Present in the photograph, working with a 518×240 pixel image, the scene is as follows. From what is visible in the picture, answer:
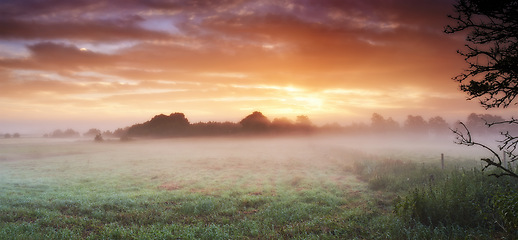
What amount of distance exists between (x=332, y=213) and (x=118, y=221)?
1060 cm

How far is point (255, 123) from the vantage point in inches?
4491

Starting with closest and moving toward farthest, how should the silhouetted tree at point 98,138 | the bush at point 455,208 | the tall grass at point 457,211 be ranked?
the tall grass at point 457,211, the bush at point 455,208, the silhouetted tree at point 98,138

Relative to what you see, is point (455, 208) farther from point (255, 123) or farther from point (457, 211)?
point (255, 123)

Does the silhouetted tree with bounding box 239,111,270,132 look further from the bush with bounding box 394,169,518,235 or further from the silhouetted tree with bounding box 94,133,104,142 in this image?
the bush with bounding box 394,169,518,235

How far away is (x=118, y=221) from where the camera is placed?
14.1 m

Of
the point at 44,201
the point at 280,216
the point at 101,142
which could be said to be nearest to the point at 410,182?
the point at 280,216

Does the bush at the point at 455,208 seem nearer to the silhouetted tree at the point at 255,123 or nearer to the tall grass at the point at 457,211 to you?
the tall grass at the point at 457,211

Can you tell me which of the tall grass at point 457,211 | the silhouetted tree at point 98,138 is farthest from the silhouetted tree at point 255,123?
the tall grass at point 457,211

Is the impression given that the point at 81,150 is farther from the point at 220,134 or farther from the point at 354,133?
the point at 354,133

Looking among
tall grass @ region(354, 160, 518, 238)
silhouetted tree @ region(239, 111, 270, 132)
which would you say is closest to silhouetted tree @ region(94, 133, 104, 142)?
silhouetted tree @ region(239, 111, 270, 132)

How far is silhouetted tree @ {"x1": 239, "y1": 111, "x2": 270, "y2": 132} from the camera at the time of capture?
4413 inches

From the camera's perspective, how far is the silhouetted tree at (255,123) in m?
112

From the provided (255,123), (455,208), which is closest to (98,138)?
(255,123)

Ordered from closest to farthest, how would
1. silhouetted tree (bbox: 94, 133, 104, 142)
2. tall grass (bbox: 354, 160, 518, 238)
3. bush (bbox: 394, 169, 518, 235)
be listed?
tall grass (bbox: 354, 160, 518, 238) < bush (bbox: 394, 169, 518, 235) < silhouetted tree (bbox: 94, 133, 104, 142)
